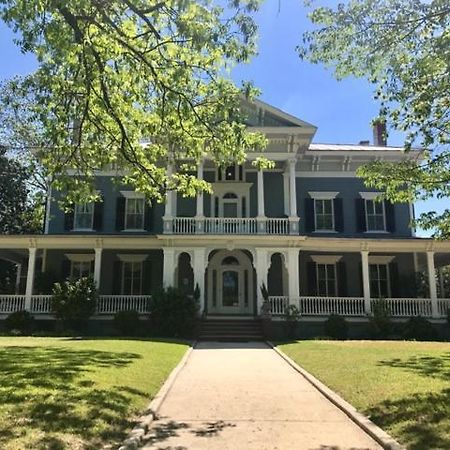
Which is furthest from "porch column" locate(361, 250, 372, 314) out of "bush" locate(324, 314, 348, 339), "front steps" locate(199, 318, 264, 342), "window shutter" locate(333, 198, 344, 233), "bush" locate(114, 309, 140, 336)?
"bush" locate(114, 309, 140, 336)

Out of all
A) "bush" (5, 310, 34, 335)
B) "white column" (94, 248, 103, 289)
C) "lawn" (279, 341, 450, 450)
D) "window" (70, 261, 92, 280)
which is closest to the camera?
"lawn" (279, 341, 450, 450)

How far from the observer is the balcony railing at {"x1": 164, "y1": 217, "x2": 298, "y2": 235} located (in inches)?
949

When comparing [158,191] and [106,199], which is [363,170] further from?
[106,199]

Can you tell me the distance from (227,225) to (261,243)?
1.95 metres

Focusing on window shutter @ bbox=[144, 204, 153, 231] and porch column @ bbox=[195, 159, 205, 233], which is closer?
porch column @ bbox=[195, 159, 205, 233]

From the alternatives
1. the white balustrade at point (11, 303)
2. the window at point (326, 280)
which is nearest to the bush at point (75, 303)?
the white balustrade at point (11, 303)

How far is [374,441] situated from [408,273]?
2135cm

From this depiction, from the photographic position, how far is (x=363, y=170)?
15039 mm

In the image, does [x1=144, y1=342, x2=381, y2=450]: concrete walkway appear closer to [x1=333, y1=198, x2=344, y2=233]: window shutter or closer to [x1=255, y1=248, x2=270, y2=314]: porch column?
[x1=255, y1=248, x2=270, y2=314]: porch column

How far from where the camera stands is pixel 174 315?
2156 cm

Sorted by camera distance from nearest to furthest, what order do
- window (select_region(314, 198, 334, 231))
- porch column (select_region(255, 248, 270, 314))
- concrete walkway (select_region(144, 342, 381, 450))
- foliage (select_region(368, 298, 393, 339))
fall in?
concrete walkway (select_region(144, 342, 381, 450)) < foliage (select_region(368, 298, 393, 339)) < porch column (select_region(255, 248, 270, 314)) < window (select_region(314, 198, 334, 231))

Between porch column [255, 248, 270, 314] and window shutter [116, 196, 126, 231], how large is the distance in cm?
719

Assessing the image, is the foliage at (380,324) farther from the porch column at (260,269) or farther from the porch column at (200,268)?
the porch column at (200,268)

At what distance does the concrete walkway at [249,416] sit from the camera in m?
6.12
